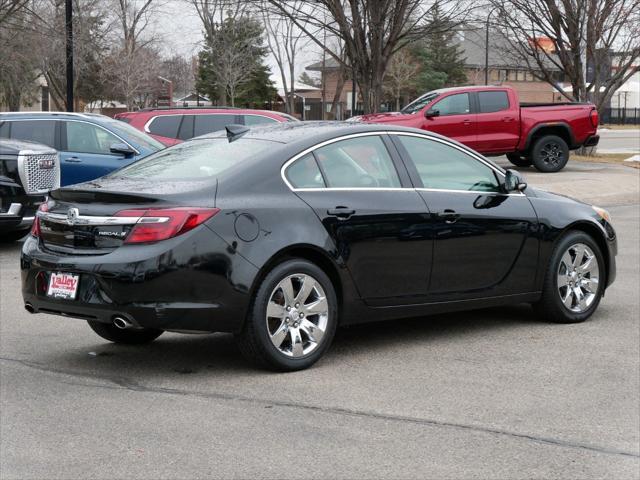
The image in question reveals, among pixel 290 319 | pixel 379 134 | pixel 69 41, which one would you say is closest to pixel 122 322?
pixel 290 319

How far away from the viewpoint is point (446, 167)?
737cm

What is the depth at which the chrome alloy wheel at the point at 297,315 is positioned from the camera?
6258 mm

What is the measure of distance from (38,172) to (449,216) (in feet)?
21.5

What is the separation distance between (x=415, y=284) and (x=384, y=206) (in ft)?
1.94

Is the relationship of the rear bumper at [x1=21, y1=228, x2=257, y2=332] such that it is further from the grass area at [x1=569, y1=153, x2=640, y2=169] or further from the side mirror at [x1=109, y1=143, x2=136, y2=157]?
the grass area at [x1=569, y1=153, x2=640, y2=169]

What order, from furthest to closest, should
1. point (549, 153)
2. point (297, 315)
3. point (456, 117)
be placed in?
1. point (549, 153)
2. point (456, 117)
3. point (297, 315)

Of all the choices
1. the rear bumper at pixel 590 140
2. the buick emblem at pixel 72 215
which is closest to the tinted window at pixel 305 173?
the buick emblem at pixel 72 215

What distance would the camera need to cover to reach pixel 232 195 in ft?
20.4

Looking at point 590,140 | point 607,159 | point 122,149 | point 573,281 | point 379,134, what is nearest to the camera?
point 379,134

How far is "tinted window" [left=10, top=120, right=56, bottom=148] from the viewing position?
1411cm

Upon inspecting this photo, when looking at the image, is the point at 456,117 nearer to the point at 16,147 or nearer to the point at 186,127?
the point at 186,127

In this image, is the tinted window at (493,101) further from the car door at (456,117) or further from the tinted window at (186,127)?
the tinted window at (186,127)

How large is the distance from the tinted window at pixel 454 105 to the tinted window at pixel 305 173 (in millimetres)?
16700

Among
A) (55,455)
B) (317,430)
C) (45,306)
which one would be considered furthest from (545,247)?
(55,455)
